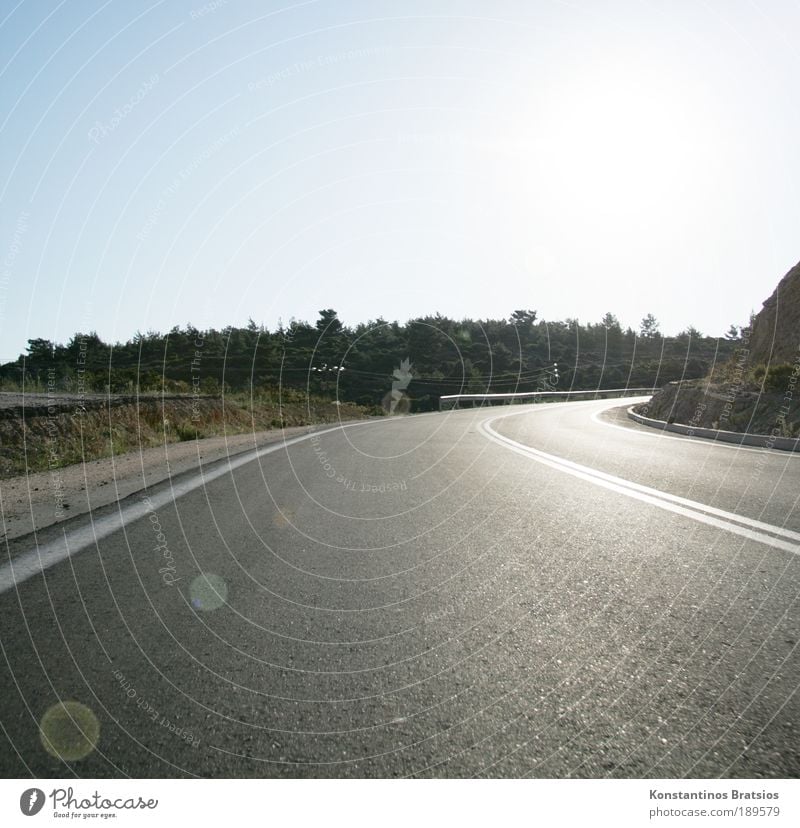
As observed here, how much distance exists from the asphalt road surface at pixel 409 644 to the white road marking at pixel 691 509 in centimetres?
4

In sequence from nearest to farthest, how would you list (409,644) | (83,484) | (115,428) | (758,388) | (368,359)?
1. (409,644)
2. (83,484)
3. (115,428)
4. (758,388)
5. (368,359)

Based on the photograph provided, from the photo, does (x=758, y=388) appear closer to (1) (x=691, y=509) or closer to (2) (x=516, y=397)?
(1) (x=691, y=509)

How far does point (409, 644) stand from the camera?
2.25 metres

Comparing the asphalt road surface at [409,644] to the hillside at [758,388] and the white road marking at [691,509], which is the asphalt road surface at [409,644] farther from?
the hillside at [758,388]

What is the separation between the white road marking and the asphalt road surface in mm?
36

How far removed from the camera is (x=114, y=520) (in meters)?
4.63

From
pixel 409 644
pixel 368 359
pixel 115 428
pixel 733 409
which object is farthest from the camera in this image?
pixel 368 359

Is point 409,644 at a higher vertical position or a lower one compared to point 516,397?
higher

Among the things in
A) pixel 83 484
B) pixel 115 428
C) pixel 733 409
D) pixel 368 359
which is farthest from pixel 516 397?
pixel 83 484

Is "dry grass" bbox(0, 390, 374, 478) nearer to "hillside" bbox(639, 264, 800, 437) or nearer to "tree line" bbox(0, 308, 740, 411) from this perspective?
"hillside" bbox(639, 264, 800, 437)

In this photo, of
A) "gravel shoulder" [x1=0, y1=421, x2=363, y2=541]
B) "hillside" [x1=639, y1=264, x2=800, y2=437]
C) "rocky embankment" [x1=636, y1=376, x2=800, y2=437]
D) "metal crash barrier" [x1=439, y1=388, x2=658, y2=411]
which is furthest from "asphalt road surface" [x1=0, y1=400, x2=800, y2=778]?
"metal crash barrier" [x1=439, y1=388, x2=658, y2=411]

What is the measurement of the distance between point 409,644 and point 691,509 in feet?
11.2

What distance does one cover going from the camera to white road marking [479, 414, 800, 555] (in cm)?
377
